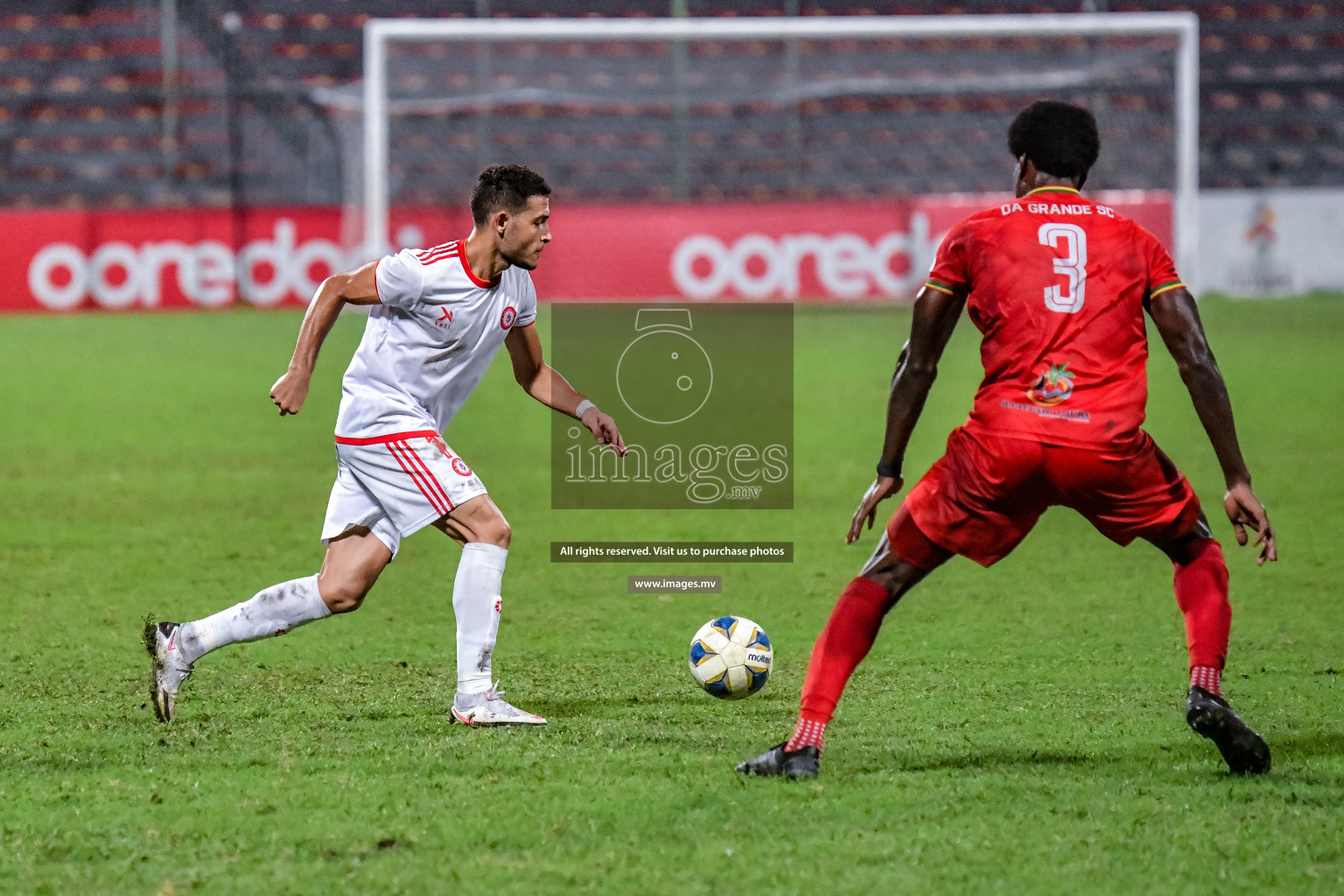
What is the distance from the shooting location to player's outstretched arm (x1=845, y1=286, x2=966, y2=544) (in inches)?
169

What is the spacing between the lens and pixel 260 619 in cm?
532

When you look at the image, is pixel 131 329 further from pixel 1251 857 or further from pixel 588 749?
pixel 1251 857

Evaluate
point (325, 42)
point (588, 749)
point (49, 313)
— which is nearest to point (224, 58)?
point (325, 42)

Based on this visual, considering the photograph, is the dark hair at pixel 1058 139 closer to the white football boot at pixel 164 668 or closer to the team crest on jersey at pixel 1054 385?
the team crest on jersey at pixel 1054 385

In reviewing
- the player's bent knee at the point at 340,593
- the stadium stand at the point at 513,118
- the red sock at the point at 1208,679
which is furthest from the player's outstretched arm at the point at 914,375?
the stadium stand at the point at 513,118

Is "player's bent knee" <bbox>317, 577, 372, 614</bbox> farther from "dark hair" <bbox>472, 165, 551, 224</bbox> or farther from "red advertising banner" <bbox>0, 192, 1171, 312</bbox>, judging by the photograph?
"red advertising banner" <bbox>0, 192, 1171, 312</bbox>

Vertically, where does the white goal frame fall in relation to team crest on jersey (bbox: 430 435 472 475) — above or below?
above

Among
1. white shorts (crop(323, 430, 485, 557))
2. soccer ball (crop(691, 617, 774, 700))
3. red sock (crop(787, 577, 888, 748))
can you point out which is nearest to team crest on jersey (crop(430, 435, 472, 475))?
white shorts (crop(323, 430, 485, 557))

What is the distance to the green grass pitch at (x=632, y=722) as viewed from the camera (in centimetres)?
378

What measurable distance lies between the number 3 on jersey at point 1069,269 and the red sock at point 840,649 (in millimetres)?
892

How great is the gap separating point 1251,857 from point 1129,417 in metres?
1.15

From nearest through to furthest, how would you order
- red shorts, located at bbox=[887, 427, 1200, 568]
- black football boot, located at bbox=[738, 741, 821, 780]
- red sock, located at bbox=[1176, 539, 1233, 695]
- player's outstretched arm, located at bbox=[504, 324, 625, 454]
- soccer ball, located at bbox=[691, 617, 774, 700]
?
red shorts, located at bbox=[887, 427, 1200, 568], black football boot, located at bbox=[738, 741, 821, 780], red sock, located at bbox=[1176, 539, 1233, 695], soccer ball, located at bbox=[691, 617, 774, 700], player's outstretched arm, located at bbox=[504, 324, 625, 454]

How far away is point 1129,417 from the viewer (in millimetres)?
4293

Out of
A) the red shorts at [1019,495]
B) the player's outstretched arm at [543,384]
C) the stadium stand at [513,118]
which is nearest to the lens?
the red shorts at [1019,495]
